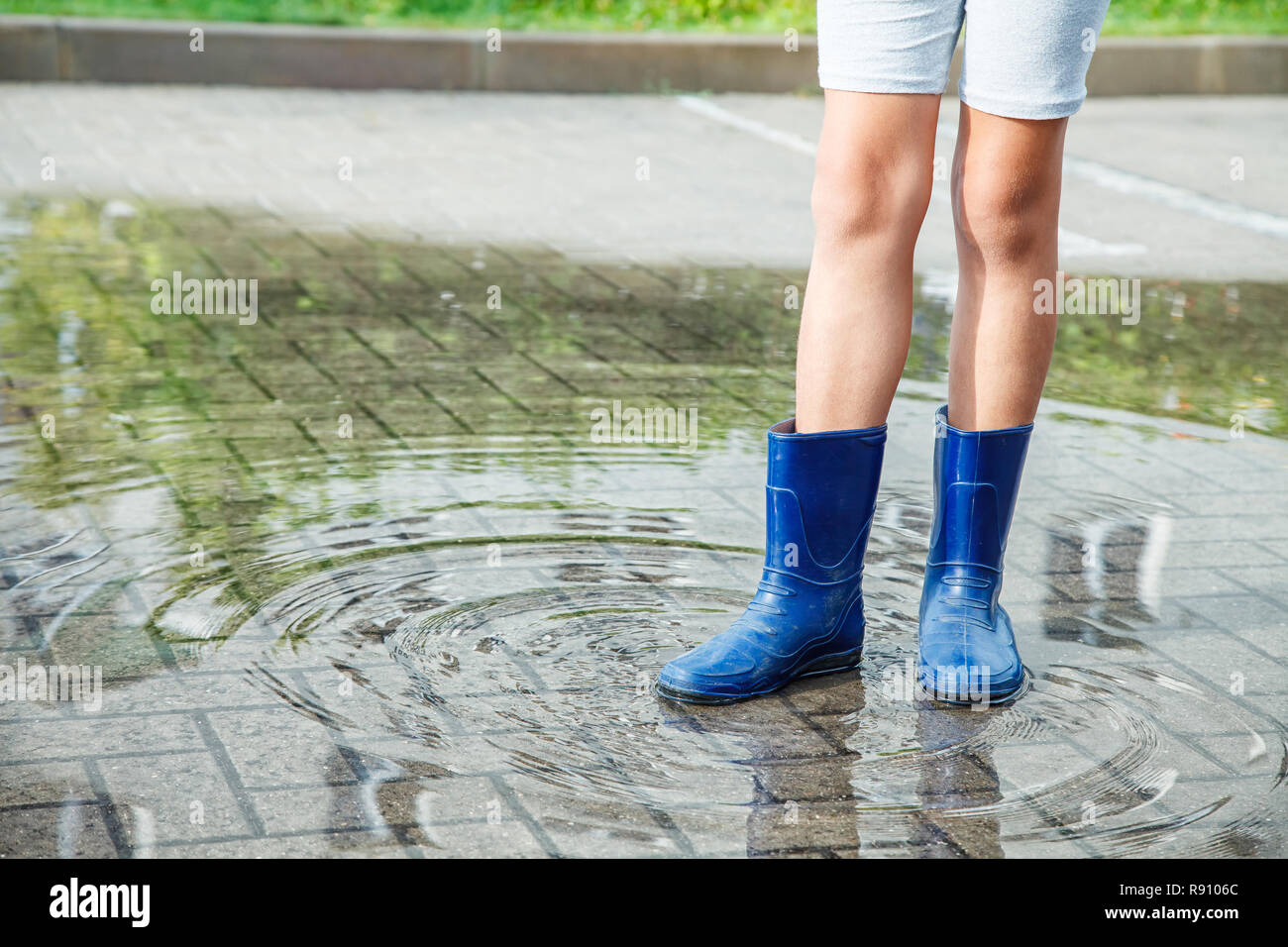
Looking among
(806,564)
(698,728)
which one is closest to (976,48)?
(806,564)

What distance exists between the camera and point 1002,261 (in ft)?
10.1

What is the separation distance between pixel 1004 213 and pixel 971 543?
1.85 ft

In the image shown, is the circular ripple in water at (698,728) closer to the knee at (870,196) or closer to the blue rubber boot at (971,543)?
the blue rubber boot at (971,543)

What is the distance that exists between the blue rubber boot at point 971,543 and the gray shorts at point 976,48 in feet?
1.86

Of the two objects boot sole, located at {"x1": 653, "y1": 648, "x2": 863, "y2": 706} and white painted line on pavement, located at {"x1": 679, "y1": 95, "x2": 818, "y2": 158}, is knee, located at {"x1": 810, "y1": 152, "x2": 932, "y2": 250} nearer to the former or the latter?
boot sole, located at {"x1": 653, "y1": 648, "x2": 863, "y2": 706}

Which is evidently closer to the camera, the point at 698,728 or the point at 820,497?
the point at 698,728

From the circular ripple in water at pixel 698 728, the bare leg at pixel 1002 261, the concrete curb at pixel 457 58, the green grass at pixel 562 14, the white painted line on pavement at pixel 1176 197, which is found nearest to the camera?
the circular ripple in water at pixel 698 728

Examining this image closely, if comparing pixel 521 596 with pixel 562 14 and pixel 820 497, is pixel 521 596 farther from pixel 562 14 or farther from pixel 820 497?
pixel 562 14

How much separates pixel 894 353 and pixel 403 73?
846 centimetres

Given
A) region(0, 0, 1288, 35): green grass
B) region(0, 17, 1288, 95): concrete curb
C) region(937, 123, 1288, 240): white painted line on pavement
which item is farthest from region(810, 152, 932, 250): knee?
region(0, 0, 1288, 35): green grass

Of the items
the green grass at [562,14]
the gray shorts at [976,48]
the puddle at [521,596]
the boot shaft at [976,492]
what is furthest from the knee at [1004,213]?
the green grass at [562,14]

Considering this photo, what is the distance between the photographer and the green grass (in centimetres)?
1152

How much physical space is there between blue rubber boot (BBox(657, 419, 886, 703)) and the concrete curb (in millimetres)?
8151

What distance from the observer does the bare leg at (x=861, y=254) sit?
2967 mm
